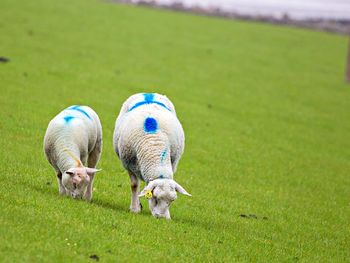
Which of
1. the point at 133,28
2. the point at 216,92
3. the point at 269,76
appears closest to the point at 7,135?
the point at 216,92

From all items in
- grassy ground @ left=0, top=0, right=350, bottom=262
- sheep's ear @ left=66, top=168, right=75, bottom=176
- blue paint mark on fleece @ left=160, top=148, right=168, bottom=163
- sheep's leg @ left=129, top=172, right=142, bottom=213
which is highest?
blue paint mark on fleece @ left=160, top=148, right=168, bottom=163

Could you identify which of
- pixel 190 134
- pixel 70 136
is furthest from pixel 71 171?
pixel 190 134

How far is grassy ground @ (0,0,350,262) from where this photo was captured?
7945 mm

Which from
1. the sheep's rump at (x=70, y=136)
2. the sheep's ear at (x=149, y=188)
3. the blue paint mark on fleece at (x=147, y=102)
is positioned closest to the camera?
the sheep's ear at (x=149, y=188)

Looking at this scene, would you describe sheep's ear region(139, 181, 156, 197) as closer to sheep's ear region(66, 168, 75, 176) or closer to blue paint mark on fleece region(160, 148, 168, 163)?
blue paint mark on fleece region(160, 148, 168, 163)

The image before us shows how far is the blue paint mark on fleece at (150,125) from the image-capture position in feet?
30.3

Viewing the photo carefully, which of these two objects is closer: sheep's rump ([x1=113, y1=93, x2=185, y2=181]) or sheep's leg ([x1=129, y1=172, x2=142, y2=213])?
sheep's rump ([x1=113, y1=93, x2=185, y2=181])

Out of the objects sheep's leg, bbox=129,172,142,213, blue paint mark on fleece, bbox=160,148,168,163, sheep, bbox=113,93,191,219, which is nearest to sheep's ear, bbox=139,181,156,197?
sheep, bbox=113,93,191,219

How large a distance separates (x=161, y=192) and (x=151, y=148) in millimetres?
768

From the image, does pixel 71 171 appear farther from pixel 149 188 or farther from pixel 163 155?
pixel 163 155

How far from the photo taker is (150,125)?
30.4 ft

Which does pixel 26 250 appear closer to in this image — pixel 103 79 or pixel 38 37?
pixel 103 79

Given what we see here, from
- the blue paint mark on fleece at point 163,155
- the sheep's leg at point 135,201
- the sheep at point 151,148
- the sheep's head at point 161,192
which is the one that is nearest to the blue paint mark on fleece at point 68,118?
the sheep at point 151,148

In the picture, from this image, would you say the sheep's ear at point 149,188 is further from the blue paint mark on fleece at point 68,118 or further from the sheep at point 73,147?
the blue paint mark on fleece at point 68,118
